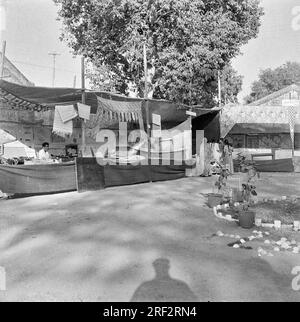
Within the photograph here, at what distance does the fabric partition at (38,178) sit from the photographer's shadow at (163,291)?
620 centimetres

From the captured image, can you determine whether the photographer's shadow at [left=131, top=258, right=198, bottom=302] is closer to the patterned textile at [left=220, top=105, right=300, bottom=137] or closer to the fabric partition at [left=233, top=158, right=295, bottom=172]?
the fabric partition at [left=233, top=158, right=295, bottom=172]

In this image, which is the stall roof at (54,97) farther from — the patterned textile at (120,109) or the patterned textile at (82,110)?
the patterned textile at (82,110)

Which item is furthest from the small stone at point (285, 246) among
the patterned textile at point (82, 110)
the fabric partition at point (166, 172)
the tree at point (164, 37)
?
the tree at point (164, 37)

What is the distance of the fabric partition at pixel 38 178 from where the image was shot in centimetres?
905

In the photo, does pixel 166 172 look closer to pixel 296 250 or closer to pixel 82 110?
pixel 82 110

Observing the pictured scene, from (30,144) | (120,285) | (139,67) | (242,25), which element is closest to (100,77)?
(139,67)

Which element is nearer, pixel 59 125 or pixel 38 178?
pixel 38 178

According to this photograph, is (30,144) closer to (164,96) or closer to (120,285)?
(164,96)

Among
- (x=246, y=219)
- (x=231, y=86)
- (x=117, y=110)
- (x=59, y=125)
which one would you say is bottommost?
(x=246, y=219)

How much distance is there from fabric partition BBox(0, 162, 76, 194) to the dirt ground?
0.70 m

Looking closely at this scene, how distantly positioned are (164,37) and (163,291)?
14508mm

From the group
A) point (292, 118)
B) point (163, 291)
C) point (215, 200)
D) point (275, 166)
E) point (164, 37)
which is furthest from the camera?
point (292, 118)

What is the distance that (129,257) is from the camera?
15.8ft

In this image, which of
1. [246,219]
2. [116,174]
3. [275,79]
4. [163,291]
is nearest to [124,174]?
[116,174]
